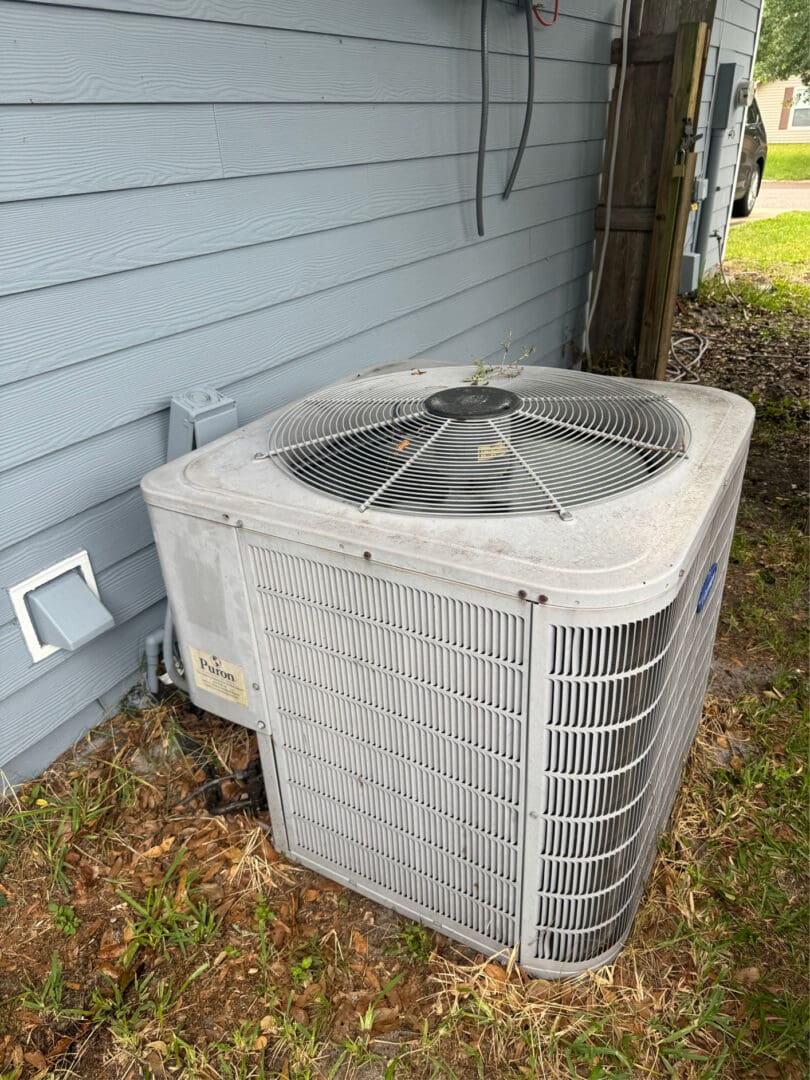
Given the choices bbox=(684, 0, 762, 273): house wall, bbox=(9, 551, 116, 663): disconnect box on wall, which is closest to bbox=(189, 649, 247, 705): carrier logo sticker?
bbox=(9, 551, 116, 663): disconnect box on wall

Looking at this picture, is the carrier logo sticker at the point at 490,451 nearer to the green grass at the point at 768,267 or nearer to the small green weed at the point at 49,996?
the small green weed at the point at 49,996

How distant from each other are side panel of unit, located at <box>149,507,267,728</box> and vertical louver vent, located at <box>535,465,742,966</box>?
0.59 m

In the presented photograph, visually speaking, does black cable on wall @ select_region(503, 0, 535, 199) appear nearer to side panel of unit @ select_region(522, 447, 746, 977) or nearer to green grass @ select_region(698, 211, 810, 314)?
side panel of unit @ select_region(522, 447, 746, 977)

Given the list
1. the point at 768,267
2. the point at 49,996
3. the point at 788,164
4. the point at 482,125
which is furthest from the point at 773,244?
the point at 788,164

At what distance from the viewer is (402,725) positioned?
4.13ft

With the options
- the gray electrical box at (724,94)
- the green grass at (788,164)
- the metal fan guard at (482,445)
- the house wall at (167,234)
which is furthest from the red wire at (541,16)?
the green grass at (788,164)

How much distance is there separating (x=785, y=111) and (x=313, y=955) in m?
33.9

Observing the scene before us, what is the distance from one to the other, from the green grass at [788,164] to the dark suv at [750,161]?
383 inches

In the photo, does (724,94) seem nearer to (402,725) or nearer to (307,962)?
(402,725)

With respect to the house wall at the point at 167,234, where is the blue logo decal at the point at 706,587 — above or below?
below

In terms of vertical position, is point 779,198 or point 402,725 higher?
point 402,725

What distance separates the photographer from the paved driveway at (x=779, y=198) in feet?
40.0

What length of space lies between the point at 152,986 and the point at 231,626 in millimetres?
710

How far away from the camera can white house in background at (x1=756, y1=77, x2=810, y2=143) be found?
1066 inches
